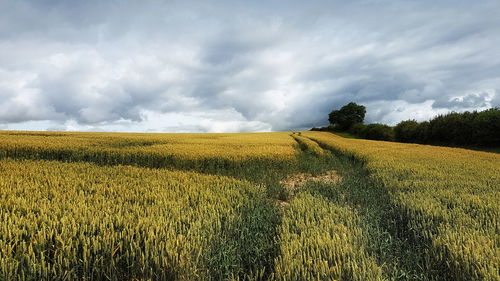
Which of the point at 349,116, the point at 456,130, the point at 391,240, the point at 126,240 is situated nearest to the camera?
the point at 126,240

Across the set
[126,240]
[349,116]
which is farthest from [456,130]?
[349,116]

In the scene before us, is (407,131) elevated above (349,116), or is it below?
below

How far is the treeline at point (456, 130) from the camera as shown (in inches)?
1516

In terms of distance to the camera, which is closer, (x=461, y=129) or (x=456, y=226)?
(x=456, y=226)

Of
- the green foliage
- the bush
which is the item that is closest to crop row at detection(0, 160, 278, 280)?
the green foliage

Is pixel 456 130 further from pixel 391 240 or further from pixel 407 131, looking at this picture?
pixel 391 240

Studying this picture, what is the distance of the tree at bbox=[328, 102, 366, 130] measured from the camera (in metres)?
103

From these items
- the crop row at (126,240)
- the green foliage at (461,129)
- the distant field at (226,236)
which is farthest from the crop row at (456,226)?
the green foliage at (461,129)

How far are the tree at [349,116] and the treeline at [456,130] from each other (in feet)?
119

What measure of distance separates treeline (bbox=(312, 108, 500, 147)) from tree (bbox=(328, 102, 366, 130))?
1424 inches

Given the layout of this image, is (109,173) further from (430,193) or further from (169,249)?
(430,193)

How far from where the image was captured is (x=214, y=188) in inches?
267

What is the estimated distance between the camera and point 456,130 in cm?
4416

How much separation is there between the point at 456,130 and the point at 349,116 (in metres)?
59.3
